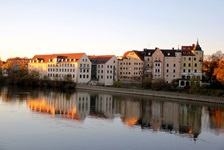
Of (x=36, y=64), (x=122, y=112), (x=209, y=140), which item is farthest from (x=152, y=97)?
(x=36, y=64)

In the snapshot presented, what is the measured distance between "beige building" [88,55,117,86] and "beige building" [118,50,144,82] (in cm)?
257

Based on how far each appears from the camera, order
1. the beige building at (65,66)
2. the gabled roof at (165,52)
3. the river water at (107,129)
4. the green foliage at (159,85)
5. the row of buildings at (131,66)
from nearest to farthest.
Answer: the river water at (107,129), the green foliage at (159,85), the row of buildings at (131,66), the gabled roof at (165,52), the beige building at (65,66)

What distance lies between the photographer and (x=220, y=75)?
4912 cm

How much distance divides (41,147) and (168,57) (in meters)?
56.9

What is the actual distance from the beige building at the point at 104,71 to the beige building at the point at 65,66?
274cm

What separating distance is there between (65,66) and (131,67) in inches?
683

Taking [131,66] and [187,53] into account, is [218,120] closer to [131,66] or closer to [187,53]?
[187,53]

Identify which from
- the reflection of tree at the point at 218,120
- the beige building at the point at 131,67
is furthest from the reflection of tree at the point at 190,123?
the beige building at the point at 131,67

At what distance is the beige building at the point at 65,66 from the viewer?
75.1m

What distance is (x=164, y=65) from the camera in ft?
237

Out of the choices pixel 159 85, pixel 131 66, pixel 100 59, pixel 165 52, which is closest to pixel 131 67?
pixel 131 66

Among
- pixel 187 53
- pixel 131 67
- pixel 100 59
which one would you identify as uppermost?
pixel 187 53

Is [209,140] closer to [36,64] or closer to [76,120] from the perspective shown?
[76,120]

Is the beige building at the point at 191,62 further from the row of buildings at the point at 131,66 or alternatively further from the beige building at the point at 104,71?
the beige building at the point at 104,71
